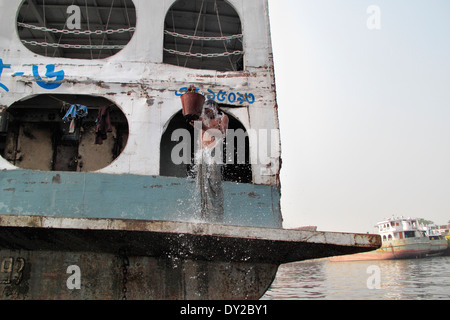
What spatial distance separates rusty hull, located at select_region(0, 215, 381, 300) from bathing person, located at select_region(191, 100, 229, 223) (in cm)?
64

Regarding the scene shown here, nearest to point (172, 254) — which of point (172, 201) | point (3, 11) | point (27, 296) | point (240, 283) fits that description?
point (172, 201)

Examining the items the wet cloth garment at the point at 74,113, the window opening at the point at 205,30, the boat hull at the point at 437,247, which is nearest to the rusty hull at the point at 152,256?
the wet cloth garment at the point at 74,113

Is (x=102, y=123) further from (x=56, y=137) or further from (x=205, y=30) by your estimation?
(x=205, y=30)

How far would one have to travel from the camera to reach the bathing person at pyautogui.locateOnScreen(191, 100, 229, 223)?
5.05m

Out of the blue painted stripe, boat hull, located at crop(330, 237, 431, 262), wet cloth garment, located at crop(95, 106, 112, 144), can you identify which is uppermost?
wet cloth garment, located at crop(95, 106, 112, 144)

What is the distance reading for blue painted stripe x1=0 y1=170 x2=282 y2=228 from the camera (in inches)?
199

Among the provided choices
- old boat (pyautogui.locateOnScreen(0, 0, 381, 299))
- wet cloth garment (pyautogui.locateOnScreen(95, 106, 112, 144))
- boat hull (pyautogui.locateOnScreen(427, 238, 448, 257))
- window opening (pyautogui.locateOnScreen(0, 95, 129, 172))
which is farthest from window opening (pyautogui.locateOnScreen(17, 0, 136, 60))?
boat hull (pyautogui.locateOnScreen(427, 238, 448, 257))

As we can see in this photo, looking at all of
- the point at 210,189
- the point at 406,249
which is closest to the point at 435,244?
the point at 406,249

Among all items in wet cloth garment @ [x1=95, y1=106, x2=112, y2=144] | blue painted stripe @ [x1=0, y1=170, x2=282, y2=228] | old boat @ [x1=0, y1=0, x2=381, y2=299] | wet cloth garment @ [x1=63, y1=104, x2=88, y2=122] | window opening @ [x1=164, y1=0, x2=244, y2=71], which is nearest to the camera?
old boat @ [x1=0, y1=0, x2=381, y2=299]

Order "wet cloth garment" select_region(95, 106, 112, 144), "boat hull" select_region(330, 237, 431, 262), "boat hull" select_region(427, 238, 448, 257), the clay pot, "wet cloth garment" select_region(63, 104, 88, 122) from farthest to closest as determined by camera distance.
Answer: "boat hull" select_region(427, 238, 448, 257), "boat hull" select_region(330, 237, 431, 262), "wet cloth garment" select_region(95, 106, 112, 144), "wet cloth garment" select_region(63, 104, 88, 122), the clay pot

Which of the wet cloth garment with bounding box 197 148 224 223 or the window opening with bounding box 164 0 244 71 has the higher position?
the window opening with bounding box 164 0 244 71

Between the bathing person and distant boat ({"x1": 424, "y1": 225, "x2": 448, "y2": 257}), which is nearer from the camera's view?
the bathing person

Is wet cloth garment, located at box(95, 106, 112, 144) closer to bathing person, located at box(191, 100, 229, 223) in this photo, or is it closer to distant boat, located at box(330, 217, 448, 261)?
bathing person, located at box(191, 100, 229, 223)

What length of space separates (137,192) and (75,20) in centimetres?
589
